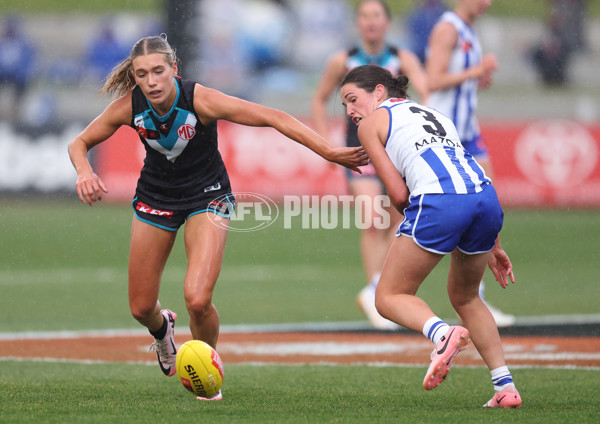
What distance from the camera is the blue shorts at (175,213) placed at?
6.40 m

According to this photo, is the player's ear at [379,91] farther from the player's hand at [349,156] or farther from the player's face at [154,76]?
the player's face at [154,76]

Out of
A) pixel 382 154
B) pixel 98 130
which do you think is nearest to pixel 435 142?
pixel 382 154

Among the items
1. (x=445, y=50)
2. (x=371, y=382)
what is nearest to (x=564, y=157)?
(x=445, y=50)

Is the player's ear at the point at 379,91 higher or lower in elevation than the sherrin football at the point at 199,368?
higher

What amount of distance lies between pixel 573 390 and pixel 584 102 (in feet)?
61.1

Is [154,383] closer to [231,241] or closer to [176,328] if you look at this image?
[176,328]

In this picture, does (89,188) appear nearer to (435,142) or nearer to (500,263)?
(435,142)

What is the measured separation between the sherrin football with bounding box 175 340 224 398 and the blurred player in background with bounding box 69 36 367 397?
14.9 inches

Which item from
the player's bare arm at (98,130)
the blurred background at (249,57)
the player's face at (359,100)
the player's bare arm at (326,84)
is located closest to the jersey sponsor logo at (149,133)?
the player's bare arm at (98,130)

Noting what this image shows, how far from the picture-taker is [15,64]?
22.5m

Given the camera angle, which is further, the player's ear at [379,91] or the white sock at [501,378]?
the player's ear at [379,91]

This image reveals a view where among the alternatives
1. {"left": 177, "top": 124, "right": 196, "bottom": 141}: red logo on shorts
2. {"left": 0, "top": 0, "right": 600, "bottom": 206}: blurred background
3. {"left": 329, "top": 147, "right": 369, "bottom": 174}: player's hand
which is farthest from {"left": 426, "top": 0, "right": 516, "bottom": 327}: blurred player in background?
{"left": 0, "top": 0, "right": 600, "bottom": 206}: blurred background

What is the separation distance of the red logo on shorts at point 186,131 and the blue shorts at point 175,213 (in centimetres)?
43

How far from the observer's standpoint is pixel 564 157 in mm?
17281
